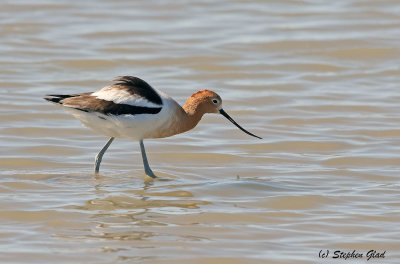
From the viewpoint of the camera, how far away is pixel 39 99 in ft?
44.4

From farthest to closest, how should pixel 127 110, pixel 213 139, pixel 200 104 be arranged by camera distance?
pixel 213 139 → pixel 200 104 → pixel 127 110

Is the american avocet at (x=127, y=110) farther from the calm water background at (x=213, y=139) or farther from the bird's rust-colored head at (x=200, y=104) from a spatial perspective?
the calm water background at (x=213, y=139)

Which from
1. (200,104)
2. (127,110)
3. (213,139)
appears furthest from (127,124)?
(213,139)

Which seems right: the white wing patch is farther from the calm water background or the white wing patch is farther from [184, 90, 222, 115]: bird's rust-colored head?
the calm water background

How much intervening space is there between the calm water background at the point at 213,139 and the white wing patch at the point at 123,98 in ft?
2.67

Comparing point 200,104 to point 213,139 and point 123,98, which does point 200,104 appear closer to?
point 123,98

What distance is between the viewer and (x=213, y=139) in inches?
475

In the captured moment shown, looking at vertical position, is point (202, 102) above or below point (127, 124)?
above

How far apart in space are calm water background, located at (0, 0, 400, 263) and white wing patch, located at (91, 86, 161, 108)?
2.67ft

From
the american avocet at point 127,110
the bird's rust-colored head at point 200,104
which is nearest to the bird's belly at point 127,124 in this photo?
the american avocet at point 127,110

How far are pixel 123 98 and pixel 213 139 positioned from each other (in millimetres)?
2337

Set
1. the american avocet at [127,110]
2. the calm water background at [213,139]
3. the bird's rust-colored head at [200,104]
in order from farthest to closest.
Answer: the bird's rust-colored head at [200,104]
the american avocet at [127,110]
the calm water background at [213,139]

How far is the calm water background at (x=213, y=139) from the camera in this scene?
26.4 feet

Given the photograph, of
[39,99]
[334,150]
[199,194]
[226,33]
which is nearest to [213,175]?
[199,194]
